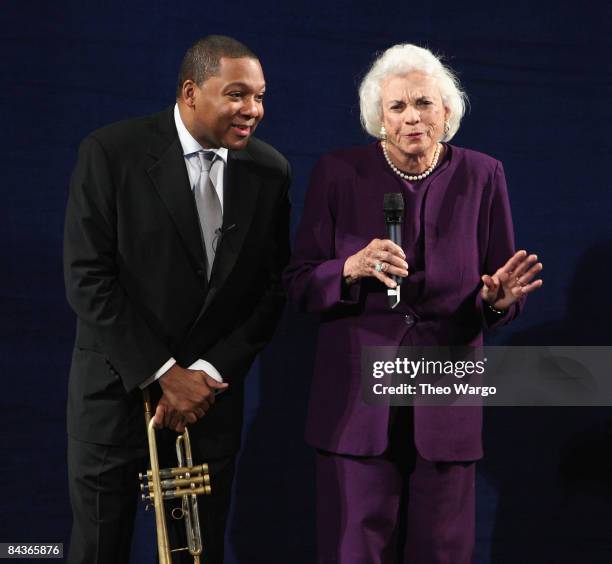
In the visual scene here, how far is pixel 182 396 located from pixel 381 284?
590 millimetres

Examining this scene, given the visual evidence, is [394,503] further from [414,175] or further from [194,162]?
[194,162]

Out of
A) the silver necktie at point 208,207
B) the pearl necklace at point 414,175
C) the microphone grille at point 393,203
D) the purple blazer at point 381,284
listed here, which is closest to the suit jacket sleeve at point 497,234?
the purple blazer at point 381,284

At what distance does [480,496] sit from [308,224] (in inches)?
55.4

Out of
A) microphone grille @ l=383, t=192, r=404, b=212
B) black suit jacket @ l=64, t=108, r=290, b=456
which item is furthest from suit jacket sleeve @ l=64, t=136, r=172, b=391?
microphone grille @ l=383, t=192, r=404, b=212

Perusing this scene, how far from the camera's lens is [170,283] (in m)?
2.38

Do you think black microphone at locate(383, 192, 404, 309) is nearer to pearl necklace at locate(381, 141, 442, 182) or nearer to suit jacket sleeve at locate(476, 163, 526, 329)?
pearl necklace at locate(381, 141, 442, 182)

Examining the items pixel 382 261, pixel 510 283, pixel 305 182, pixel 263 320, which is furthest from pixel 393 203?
pixel 305 182

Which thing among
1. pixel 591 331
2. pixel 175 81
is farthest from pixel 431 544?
pixel 175 81

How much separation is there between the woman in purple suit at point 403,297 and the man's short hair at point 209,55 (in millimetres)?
417

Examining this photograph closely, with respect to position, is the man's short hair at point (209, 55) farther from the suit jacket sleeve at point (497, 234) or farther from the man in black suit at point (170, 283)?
the suit jacket sleeve at point (497, 234)

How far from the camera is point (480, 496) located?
3.45 m

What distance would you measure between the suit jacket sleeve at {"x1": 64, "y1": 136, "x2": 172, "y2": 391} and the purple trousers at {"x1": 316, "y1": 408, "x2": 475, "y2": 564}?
1.93 feet

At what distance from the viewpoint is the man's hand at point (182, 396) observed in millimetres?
2352

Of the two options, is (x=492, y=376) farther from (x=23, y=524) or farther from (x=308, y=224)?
(x=23, y=524)
